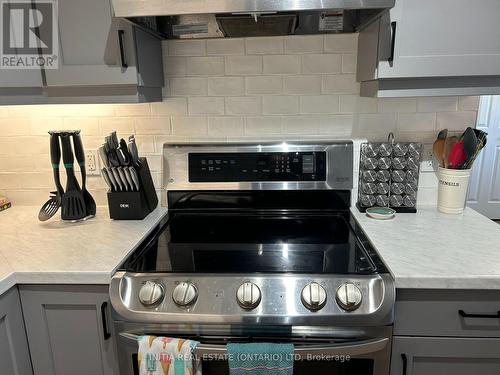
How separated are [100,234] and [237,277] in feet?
1.93

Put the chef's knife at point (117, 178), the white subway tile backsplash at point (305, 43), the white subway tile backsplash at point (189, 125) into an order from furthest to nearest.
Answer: the white subway tile backsplash at point (189, 125) < the white subway tile backsplash at point (305, 43) < the chef's knife at point (117, 178)

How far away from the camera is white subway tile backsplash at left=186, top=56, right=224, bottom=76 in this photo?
5.11 ft

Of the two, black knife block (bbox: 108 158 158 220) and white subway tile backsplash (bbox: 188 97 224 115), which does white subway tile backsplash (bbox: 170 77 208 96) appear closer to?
white subway tile backsplash (bbox: 188 97 224 115)

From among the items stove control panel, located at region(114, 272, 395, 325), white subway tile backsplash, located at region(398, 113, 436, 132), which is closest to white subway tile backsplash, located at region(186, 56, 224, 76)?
white subway tile backsplash, located at region(398, 113, 436, 132)

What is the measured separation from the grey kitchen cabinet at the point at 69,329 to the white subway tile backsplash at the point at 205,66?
93cm

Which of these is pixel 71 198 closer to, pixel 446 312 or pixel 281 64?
pixel 281 64

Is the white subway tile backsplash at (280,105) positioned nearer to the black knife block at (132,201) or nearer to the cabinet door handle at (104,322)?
the black knife block at (132,201)

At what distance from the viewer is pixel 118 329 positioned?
108cm

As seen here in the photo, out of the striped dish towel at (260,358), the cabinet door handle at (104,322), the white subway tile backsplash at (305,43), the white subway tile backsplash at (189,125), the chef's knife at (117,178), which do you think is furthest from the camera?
the white subway tile backsplash at (189,125)

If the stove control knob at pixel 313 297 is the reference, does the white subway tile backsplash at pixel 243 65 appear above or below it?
above

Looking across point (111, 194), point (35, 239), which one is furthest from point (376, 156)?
point (35, 239)

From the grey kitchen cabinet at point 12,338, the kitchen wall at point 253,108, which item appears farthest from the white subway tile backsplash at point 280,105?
the grey kitchen cabinet at point 12,338

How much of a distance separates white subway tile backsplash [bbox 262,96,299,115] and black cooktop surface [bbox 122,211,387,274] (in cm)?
43

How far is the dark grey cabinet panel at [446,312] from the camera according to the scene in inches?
41.0
